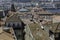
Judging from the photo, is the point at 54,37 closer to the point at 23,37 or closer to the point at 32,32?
the point at 32,32

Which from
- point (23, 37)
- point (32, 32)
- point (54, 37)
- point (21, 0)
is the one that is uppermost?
point (54, 37)

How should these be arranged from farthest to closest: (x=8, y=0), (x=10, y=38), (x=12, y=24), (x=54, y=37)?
(x=8, y=0)
(x=12, y=24)
(x=10, y=38)
(x=54, y=37)

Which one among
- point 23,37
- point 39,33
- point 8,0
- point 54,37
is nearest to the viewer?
point 54,37

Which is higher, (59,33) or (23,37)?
(59,33)

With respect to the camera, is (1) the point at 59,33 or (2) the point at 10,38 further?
(2) the point at 10,38

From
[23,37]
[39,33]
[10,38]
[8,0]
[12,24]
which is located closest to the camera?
[10,38]

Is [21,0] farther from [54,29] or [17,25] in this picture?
[54,29]

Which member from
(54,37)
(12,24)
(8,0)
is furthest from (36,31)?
(8,0)

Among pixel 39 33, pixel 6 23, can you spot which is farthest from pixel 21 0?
pixel 39 33

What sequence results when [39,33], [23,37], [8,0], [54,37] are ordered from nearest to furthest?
1. [54,37]
2. [39,33]
3. [23,37]
4. [8,0]
